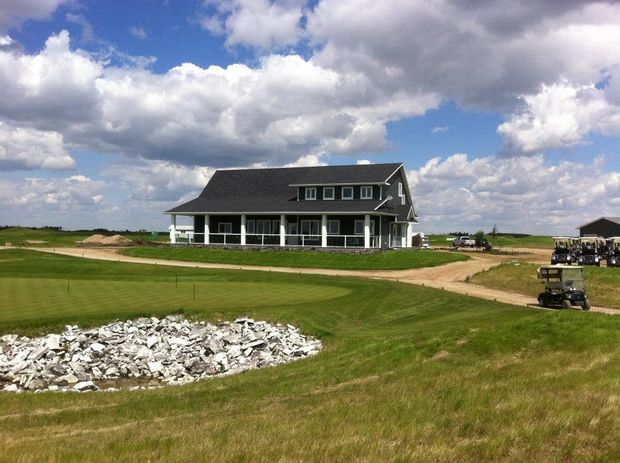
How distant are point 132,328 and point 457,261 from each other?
101ft

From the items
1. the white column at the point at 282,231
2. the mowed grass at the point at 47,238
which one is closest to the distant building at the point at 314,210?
the white column at the point at 282,231

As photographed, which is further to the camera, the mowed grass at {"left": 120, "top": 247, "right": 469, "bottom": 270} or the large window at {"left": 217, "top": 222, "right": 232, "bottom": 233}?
the large window at {"left": 217, "top": 222, "right": 232, "bottom": 233}

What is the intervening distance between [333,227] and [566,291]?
107ft

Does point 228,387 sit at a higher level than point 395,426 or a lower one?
lower

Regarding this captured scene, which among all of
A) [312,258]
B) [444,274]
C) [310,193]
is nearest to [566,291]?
[444,274]

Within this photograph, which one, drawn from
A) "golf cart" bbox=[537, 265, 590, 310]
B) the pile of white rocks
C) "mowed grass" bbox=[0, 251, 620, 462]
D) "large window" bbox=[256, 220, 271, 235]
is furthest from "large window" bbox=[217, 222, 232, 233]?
"golf cart" bbox=[537, 265, 590, 310]

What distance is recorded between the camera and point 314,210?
5381cm

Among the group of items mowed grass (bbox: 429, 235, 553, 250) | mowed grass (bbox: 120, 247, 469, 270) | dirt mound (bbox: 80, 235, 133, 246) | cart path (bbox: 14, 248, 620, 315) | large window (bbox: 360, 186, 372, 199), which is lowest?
cart path (bbox: 14, 248, 620, 315)

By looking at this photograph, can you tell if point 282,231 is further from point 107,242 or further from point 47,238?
point 47,238

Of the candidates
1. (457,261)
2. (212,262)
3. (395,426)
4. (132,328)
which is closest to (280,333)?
(132,328)

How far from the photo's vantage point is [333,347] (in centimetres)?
1822

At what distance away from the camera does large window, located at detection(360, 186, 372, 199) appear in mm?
55812

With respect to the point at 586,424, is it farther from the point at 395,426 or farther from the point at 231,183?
the point at 231,183

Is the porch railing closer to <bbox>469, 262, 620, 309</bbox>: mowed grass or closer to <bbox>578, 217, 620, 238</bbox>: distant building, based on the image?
<bbox>469, 262, 620, 309</bbox>: mowed grass
